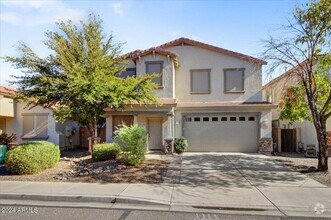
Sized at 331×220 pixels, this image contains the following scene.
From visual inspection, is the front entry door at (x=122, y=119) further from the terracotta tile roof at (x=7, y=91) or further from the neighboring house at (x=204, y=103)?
Result: the terracotta tile roof at (x=7, y=91)

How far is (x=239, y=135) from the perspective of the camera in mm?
16078

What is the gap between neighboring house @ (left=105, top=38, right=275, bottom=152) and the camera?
15805 millimetres

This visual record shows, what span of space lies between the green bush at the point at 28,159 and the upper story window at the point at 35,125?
845cm

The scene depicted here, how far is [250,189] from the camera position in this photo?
7660 millimetres

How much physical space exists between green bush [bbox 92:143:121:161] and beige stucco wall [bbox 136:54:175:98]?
5126 millimetres

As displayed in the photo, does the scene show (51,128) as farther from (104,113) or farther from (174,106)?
(174,106)

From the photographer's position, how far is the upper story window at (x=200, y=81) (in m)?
16.7

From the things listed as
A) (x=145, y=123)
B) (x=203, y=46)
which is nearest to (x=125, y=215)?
(x=145, y=123)

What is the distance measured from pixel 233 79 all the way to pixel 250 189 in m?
10.1

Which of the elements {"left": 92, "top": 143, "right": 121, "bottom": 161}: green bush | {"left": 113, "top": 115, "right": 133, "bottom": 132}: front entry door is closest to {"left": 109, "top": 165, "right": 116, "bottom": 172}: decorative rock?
{"left": 92, "top": 143, "right": 121, "bottom": 161}: green bush

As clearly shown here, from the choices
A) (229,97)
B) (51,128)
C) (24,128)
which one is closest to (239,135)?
(229,97)

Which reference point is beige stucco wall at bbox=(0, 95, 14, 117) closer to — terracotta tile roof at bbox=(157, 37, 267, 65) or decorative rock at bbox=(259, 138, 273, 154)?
terracotta tile roof at bbox=(157, 37, 267, 65)

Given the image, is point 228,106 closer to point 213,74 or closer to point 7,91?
point 213,74

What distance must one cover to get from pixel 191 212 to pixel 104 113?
35.6ft
